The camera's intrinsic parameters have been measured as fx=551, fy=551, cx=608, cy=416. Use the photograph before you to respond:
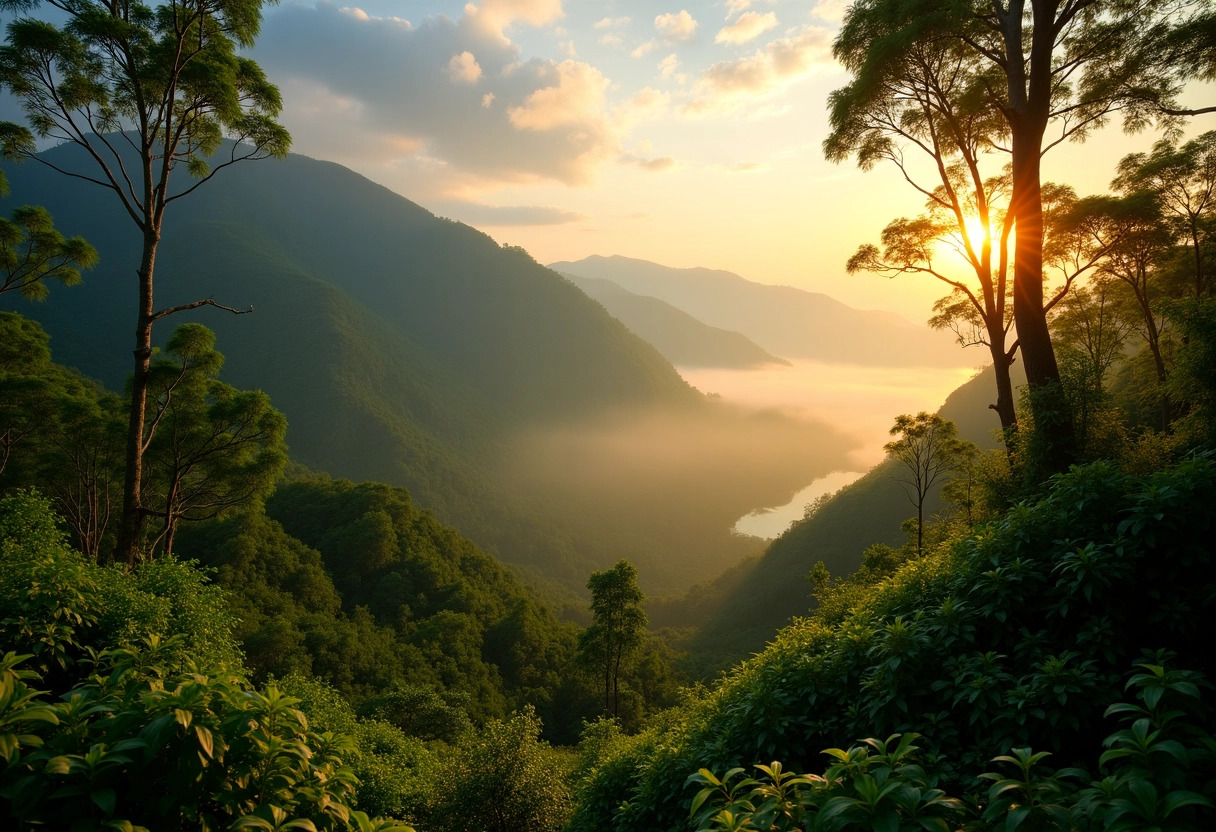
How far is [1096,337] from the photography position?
75.4 feet

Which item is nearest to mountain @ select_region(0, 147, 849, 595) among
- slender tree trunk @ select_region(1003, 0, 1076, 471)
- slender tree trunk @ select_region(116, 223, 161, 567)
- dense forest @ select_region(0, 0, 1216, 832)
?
dense forest @ select_region(0, 0, 1216, 832)

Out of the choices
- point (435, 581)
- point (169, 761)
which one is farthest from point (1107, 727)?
point (435, 581)

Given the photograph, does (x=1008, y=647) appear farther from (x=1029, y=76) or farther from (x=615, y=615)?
(x=615, y=615)

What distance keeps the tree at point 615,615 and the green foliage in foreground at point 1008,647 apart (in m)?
20.7

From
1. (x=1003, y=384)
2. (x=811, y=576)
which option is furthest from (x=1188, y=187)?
(x=811, y=576)

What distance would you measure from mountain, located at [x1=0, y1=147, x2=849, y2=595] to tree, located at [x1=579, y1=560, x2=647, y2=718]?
69.8 metres

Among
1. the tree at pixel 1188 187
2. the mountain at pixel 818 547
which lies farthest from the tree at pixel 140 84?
the mountain at pixel 818 547

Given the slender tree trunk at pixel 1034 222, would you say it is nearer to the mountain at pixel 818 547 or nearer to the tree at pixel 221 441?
the tree at pixel 221 441

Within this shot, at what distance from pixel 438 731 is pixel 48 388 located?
21.4m

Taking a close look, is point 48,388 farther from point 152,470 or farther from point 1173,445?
point 1173,445

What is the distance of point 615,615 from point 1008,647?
2331 cm

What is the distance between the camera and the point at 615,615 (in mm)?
26281

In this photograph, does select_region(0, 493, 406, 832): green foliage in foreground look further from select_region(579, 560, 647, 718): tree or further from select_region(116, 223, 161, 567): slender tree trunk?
select_region(579, 560, 647, 718): tree

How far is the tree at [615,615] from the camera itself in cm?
2597
